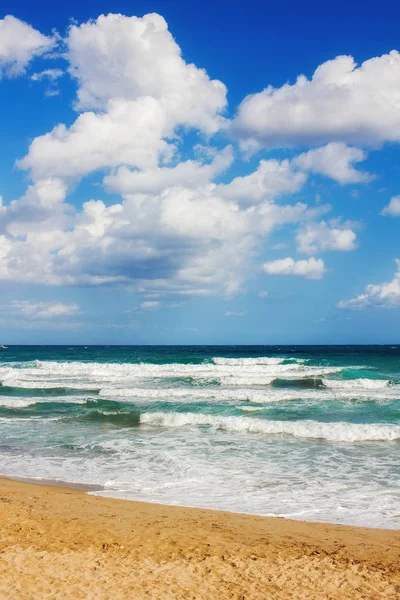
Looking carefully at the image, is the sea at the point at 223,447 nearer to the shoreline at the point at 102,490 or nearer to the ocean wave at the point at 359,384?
the shoreline at the point at 102,490

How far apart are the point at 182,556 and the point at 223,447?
8.09 m

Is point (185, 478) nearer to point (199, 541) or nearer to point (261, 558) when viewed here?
point (199, 541)

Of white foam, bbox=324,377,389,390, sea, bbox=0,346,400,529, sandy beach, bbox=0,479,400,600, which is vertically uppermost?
sandy beach, bbox=0,479,400,600

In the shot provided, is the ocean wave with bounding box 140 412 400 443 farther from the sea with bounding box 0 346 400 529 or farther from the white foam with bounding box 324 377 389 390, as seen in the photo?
the white foam with bounding box 324 377 389 390

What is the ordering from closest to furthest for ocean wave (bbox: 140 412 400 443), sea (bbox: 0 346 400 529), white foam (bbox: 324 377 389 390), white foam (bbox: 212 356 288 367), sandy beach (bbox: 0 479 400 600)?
sandy beach (bbox: 0 479 400 600), sea (bbox: 0 346 400 529), ocean wave (bbox: 140 412 400 443), white foam (bbox: 324 377 389 390), white foam (bbox: 212 356 288 367)

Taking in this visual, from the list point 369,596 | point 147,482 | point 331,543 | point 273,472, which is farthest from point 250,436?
point 369,596

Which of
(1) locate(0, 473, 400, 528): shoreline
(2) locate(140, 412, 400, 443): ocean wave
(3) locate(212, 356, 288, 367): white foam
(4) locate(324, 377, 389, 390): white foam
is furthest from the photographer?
(3) locate(212, 356, 288, 367): white foam

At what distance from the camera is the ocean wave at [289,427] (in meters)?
15.2

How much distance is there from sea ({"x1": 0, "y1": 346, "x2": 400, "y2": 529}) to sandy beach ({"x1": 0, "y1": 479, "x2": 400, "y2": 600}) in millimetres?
1195

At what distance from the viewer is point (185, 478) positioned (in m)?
10.8

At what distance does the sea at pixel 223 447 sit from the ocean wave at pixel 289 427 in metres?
0.04

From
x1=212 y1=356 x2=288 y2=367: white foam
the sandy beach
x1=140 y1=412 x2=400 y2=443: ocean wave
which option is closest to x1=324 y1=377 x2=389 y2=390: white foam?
x1=140 y1=412 x2=400 y2=443: ocean wave

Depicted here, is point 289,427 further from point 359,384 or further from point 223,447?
point 359,384

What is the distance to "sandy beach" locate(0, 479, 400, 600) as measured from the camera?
5.16 meters
